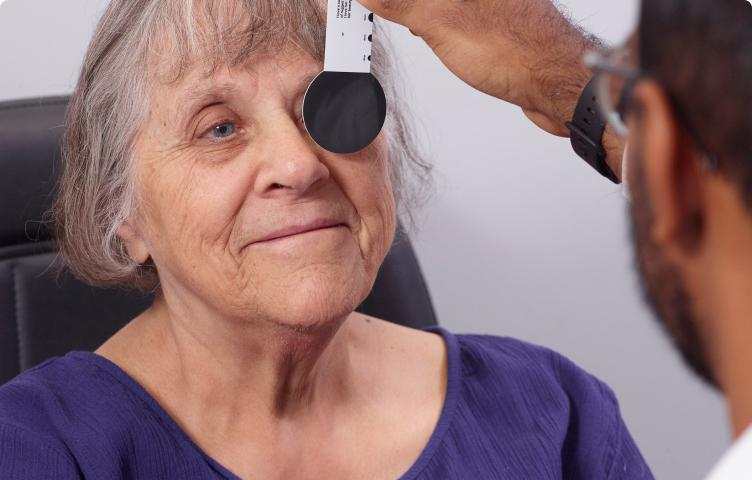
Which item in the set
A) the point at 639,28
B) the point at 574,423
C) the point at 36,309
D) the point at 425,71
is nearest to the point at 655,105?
the point at 639,28

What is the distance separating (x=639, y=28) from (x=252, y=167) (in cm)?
70

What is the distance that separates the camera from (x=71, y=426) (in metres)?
1.29

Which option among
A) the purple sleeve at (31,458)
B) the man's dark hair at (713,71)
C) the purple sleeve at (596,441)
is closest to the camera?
the man's dark hair at (713,71)

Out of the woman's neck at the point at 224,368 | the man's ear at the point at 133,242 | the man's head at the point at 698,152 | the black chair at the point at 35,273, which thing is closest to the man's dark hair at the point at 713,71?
the man's head at the point at 698,152

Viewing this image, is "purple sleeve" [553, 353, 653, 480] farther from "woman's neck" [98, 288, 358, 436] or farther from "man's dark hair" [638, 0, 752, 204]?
"man's dark hair" [638, 0, 752, 204]

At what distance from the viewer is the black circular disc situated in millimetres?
1270

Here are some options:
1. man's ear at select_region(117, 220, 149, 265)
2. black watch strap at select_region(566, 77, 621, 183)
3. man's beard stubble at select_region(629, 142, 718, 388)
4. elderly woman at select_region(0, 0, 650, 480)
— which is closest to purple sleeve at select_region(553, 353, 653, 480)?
elderly woman at select_region(0, 0, 650, 480)

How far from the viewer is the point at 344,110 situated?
1294 millimetres

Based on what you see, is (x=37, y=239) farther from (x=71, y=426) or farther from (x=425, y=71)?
(x=425, y=71)

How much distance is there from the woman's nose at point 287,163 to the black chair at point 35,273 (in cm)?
50

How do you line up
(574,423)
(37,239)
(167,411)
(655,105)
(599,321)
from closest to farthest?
(655,105), (167,411), (574,423), (37,239), (599,321)

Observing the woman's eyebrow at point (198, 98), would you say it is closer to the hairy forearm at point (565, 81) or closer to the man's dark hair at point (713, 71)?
the hairy forearm at point (565, 81)

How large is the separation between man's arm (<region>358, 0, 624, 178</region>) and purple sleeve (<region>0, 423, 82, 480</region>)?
60 cm

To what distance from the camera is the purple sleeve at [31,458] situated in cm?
122
